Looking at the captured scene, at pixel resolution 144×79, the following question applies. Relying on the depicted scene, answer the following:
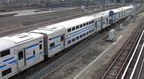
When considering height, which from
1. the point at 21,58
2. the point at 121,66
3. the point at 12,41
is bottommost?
the point at 121,66

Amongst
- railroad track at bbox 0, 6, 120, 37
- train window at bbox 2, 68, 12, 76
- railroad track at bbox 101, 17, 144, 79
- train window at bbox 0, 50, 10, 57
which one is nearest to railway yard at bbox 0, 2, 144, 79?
railroad track at bbox 101, 17, 144, 79

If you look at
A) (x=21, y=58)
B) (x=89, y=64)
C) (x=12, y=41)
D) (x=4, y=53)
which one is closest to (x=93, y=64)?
(x=89, y=64)

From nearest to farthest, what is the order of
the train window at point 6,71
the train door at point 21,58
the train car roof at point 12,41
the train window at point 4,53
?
the train window at point 4,53
the train window at point 6,71
the train car roof at point 12,41
the train door at point 21,58

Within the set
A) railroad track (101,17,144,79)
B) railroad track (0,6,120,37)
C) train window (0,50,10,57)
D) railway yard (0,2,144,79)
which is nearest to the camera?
train window (0,50,10,57)

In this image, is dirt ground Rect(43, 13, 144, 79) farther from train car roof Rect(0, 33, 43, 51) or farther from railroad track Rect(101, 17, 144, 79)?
train car roof Rect(0, 33, 43, 51)

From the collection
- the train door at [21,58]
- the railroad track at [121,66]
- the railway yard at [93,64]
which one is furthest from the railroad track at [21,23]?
the railroad track at [121,66]

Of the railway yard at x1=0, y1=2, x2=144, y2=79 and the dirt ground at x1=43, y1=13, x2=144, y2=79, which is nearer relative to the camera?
the railway yard at x1=0, y1=2, x2=144, y2=79

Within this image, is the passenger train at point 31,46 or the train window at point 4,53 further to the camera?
the passenger train at point 31,46

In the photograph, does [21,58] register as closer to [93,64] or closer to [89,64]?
[89,64]

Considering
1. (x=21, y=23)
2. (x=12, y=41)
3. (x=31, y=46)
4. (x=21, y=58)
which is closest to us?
(x=12, y=41)

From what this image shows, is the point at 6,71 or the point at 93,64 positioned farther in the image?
the point at 93,64

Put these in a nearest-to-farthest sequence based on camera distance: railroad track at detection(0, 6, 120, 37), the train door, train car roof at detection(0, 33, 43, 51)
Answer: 1. train car roof at detection(0, 33, 43, 51)
2. the train door
3. railroad track at detection(0, 6, 120, 37)

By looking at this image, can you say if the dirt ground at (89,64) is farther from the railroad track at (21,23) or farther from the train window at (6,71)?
the railroad track at (21,23)

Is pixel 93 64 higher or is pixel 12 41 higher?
pixel 12 41
